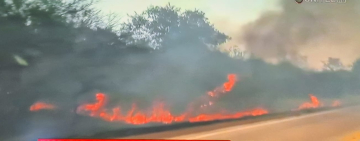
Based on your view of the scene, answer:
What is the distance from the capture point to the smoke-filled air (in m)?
1.31

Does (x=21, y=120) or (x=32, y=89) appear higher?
(x=32, y=89)

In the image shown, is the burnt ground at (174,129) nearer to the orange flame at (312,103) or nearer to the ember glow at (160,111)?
the ember glow at (160,111)

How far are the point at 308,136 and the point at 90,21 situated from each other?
1.05 m

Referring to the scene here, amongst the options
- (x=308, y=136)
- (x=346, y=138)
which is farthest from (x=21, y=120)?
(x=346, y=138)

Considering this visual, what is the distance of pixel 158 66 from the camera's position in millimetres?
1380

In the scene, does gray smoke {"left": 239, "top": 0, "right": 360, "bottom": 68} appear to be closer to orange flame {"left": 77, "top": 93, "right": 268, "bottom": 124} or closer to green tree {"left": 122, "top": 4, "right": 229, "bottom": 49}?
green tree {"left": 122, "top": 4, "right": 229, "bottom": 49}

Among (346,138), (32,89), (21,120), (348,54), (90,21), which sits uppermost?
(90,21)

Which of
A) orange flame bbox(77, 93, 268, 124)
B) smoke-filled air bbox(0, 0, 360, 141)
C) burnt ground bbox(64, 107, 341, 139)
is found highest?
smoke-filled air bbox(0, 0, 360, 141)

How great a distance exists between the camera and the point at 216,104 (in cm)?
142

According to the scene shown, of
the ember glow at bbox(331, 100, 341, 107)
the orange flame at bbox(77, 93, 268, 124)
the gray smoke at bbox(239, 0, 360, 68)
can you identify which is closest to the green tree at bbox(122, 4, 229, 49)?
the gray smoke at bbox(239, 0, 360, 68)

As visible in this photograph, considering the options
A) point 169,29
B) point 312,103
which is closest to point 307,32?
point 312,103

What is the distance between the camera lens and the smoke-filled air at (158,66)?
4.31ft

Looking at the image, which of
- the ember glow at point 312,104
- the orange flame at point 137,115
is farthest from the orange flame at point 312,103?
the orange flame at point 137,115

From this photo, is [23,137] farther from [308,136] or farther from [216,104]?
[308,136]
